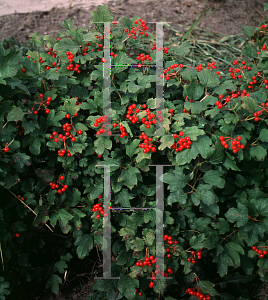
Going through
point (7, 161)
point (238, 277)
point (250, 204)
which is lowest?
point (238, 277)

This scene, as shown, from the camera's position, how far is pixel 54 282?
2.05 meters

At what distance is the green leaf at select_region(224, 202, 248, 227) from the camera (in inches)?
65.8

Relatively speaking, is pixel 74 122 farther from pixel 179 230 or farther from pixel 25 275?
pixel 25 275

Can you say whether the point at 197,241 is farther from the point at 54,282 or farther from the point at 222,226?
the point at 54,282

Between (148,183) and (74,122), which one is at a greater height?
(74,122)

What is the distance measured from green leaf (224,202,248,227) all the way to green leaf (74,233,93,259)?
0.86 meters

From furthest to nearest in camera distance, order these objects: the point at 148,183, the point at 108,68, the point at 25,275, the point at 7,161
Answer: the point at 25,275, the point at 148,183, the point at 108,68, the point at 7,161

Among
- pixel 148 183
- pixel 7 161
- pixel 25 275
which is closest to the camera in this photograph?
pixel 7 161

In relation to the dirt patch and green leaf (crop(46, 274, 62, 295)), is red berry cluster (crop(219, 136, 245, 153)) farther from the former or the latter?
the dirt patch

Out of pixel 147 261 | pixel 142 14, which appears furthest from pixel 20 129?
pixel 142 14

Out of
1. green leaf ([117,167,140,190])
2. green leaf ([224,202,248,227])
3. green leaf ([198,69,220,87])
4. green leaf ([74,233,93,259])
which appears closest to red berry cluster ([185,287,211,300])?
green leaf ([224,202,248,227])

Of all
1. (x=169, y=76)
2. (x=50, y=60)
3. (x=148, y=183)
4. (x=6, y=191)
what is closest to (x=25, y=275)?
(x=6, y=191)

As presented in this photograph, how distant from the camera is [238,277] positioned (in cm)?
203

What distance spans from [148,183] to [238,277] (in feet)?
3.14
